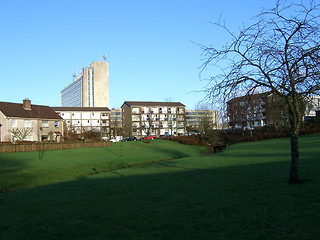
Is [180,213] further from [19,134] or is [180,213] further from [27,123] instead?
[27,123]

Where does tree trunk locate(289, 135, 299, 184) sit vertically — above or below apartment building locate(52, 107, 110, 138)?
below

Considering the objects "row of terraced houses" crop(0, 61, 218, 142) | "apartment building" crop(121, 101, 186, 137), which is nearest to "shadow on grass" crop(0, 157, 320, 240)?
"row of terraced houses" crop(0, 61, 218, 142)

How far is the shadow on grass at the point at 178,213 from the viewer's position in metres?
6.37

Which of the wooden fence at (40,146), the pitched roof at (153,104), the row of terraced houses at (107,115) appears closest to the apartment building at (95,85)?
the row of terraced houses at (107,115)

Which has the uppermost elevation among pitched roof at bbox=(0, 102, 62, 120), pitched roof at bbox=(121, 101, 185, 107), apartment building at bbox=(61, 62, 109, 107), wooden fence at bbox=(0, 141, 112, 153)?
apartment building at bbox=(61, 62, 109, 107)

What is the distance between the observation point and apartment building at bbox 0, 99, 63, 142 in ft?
193

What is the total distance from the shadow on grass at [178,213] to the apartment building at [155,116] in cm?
9670

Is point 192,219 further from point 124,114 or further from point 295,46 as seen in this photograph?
point 124,114

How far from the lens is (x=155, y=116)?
113 meters

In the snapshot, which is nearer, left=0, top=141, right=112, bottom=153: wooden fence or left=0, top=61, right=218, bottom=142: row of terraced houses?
left=0, top=141, right=112, bottom=153: wooden fence

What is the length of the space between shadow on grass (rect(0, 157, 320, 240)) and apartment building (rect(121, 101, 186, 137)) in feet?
317

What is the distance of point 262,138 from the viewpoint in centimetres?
5916

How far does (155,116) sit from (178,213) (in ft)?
346

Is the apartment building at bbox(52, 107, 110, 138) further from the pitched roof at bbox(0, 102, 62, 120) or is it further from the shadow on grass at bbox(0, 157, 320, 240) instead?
the shadow on grass at bbox(0, 157, 320, 240)
